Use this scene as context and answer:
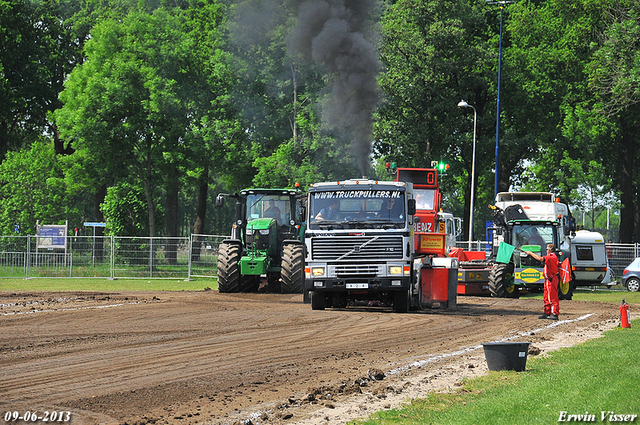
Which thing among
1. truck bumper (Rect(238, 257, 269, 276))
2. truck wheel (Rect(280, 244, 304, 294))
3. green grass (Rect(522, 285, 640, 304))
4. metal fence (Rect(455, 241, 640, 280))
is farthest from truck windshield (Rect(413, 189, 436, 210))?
metal fence (Rect(455, 241, 640, 280))

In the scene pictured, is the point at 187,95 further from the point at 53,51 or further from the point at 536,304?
the point at 536,304

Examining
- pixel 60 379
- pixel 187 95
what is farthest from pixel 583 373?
pixel 187 95

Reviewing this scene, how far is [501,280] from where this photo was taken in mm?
26359

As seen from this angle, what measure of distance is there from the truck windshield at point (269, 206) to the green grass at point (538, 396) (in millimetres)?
15449

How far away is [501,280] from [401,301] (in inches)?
348

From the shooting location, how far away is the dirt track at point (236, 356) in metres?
7.80

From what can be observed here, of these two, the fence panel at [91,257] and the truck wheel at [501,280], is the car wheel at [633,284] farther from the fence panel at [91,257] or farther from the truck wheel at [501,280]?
the fence panel at [91,257]

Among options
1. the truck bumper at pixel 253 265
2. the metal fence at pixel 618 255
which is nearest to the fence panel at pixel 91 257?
the truck bumper at pixel 253 265

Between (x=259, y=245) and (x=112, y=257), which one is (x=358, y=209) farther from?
(x=112, y=257)

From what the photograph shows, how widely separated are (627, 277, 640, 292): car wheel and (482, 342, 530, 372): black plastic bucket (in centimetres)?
2803

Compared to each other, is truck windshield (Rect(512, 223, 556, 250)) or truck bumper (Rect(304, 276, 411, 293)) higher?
truck windshield (Rect(512, 223, 556, 250))

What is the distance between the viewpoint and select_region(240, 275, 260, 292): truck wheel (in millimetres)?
25266

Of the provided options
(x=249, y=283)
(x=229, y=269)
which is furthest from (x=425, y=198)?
(x=229, y=269)

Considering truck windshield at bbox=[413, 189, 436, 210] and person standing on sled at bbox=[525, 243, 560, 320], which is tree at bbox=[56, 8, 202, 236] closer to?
truck windshield at bbox=[413, 189, 436, 210]
